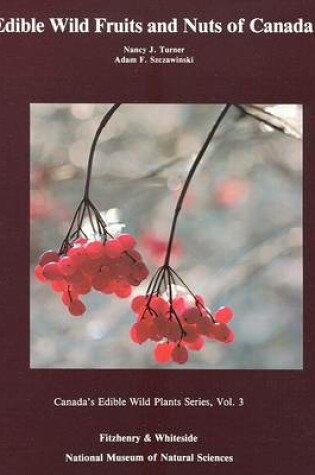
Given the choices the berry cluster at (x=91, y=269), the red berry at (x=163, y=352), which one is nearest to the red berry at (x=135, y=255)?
the berry cluster at (x=91, y=269)

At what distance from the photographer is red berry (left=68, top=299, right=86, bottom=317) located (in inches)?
48.4

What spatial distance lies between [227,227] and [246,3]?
0.27 m

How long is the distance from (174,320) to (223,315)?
6 cm

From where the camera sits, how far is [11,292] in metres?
1.23

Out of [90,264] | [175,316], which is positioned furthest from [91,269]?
[175,316]

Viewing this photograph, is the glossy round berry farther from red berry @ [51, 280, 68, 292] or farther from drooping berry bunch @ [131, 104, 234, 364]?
drooping berry bunch @ [131, 104, 234, 364]

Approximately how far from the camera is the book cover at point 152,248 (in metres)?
1.22

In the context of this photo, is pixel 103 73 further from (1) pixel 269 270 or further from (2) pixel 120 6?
(1) pixel 269 270

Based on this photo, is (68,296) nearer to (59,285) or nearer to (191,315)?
(59,285)

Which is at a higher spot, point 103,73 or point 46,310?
point 103,73

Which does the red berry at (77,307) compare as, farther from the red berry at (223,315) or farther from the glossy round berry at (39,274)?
the red berry at (223,315)

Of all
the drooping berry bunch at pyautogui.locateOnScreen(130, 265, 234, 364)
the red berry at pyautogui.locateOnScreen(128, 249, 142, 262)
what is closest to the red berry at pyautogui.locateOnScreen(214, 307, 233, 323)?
the drooping berry bunch at pyautogui.locateOnScreen(130, 265, 234, 364)
